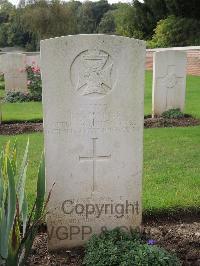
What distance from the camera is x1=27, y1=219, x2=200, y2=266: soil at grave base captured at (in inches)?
130

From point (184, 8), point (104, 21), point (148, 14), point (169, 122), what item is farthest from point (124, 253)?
point (104, 21)

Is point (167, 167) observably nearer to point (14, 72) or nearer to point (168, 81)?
point (168, 81)

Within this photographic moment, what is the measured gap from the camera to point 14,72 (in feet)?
49.8

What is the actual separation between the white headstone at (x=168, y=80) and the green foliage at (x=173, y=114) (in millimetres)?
110

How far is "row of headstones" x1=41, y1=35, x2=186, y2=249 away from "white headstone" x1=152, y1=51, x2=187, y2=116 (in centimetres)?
630

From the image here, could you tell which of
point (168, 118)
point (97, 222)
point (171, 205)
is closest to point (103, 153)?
point (97, 222)

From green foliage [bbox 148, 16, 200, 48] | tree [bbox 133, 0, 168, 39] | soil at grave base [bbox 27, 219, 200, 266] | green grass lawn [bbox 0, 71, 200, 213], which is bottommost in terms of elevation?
soil at grave base [bbox 27, 219, 200, 266]

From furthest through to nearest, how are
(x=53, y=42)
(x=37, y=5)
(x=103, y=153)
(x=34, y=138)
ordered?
(x=37, y=5) → (x=34, y=138) → (x=103, y=153) → (x=53, y=42)

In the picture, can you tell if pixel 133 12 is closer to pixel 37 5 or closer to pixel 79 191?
pixel 37 5

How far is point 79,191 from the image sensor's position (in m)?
3.43

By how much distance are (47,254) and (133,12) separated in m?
33.6

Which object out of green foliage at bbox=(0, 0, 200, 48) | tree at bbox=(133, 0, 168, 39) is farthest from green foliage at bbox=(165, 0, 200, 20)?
tree at bbox=(133, 0, 168, 39)

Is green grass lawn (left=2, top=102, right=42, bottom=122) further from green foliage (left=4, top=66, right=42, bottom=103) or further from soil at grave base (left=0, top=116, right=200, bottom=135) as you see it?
green foliage (left=4, top=66, right=42, bottom=103)

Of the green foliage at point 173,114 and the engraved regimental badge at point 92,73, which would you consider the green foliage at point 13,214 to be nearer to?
the engraved regimental badge at point 92,73
